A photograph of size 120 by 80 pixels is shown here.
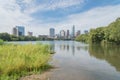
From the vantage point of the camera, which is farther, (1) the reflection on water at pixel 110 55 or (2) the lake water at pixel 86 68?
(1) the reflection on water at pixel 110 55

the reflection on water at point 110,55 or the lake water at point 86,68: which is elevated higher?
the lake water at point 86,68

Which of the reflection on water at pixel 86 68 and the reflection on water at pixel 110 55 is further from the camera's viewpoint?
the reflection on water at pixel 110 55

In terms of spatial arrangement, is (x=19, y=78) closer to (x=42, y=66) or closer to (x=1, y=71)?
(x=1, y=71)

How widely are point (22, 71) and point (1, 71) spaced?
145cm

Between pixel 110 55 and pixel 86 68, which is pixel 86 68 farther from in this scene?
pixel 110 55

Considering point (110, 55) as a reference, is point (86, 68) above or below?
above

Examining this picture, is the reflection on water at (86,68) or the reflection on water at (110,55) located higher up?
the reflection on water at (86,68)

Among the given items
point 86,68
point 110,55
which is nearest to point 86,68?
point 86,68

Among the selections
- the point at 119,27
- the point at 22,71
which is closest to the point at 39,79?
the point at 22,71

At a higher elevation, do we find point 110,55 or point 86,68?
point 86,68

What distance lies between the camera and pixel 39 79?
12.1 metres

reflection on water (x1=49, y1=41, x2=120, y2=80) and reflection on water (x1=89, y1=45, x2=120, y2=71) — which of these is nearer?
reflection on water (x1=49, y1=41, x2=120, y2=80)

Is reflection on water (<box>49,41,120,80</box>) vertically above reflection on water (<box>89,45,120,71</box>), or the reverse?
reflection on water (<box>49,41,120,80</box>)

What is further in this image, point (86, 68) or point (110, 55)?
point (110, 55)
